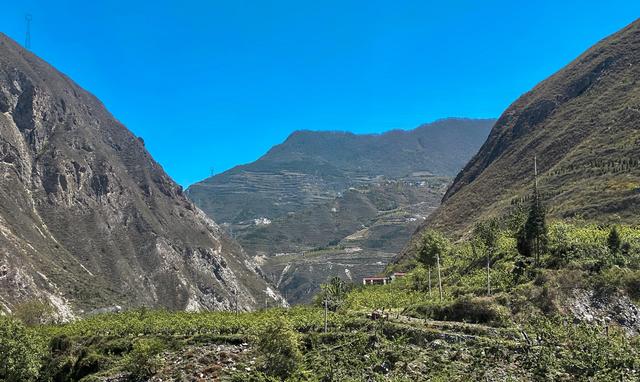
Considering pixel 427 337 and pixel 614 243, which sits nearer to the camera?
pixel 427 337

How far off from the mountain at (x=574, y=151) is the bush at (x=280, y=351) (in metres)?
58.9

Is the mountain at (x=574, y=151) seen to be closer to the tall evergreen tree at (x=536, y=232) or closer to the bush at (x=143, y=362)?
the tall evergreen tree at (x=536, y=232)

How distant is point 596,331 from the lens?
26781 mm

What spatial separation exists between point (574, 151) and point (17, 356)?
4817 inches

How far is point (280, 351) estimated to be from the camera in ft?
116

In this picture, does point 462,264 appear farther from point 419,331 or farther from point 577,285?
point 419,331

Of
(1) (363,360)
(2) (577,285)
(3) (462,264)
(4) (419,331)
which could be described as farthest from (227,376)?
(3) (462,264)

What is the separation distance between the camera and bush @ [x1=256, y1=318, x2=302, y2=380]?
34.7 meters

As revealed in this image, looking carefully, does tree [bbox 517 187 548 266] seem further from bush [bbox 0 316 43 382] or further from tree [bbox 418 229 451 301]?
bush [bbox 0 316 43 382]

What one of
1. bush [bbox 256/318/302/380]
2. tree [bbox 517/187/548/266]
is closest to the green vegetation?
bush [bbox 256/318/302/380]

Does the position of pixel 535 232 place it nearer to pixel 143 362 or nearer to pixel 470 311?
pixel 470 311

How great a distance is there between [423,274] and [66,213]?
16366 centimetres

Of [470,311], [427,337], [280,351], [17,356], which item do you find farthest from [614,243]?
[17,356]

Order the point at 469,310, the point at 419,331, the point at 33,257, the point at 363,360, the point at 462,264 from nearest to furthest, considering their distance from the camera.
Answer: the point at 363,360, the point at 419,331, the point at 469,310, the point at 462,264, the point at 33,257
